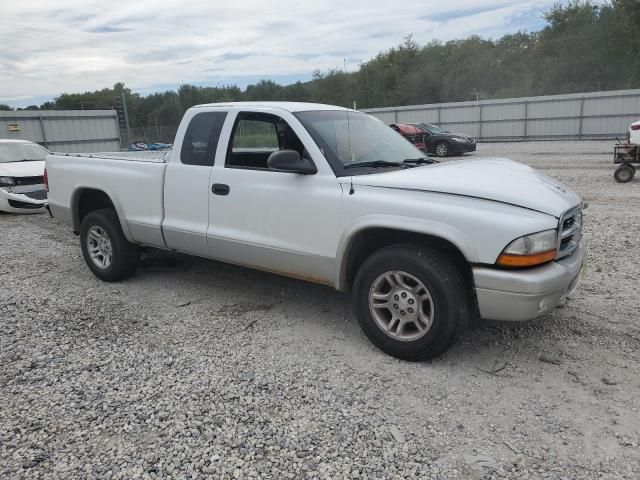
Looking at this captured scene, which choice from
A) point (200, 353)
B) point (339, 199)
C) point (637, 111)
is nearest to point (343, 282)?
point (339, 199)

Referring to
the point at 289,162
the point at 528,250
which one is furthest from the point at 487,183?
the point at 289,162

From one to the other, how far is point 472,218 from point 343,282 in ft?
3.80

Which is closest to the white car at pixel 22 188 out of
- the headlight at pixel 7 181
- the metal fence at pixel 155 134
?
the headlight at pixel 7 181

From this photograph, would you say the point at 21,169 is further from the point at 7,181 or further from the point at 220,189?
the point at 220,189

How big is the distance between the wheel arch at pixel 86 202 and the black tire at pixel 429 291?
10.5 ft

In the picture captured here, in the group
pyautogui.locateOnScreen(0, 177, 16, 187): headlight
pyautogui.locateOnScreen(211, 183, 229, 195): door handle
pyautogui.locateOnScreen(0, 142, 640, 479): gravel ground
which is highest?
pyautogui.locateOnScreen(211, 183, 229, 195): door handle

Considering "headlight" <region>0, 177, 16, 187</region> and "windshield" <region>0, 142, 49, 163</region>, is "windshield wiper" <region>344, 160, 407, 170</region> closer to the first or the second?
"headlight" <region>0, 177, 16, 187</region>

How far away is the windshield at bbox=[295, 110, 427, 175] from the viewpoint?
13.7 ft

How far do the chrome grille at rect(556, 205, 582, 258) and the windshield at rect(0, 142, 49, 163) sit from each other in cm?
1153

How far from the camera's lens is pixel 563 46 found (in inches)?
1935

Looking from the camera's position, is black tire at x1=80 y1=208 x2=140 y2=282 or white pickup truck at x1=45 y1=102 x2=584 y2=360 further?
black tire at x1=80 y1=208 x2=140 y2=282

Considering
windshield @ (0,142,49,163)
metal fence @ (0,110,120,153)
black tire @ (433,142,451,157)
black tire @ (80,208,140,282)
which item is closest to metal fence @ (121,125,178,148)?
metal fence @ (0,110,120,153)

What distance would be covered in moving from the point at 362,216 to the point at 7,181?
965cm

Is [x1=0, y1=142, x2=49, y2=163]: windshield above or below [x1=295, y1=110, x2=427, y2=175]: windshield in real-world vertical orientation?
below
